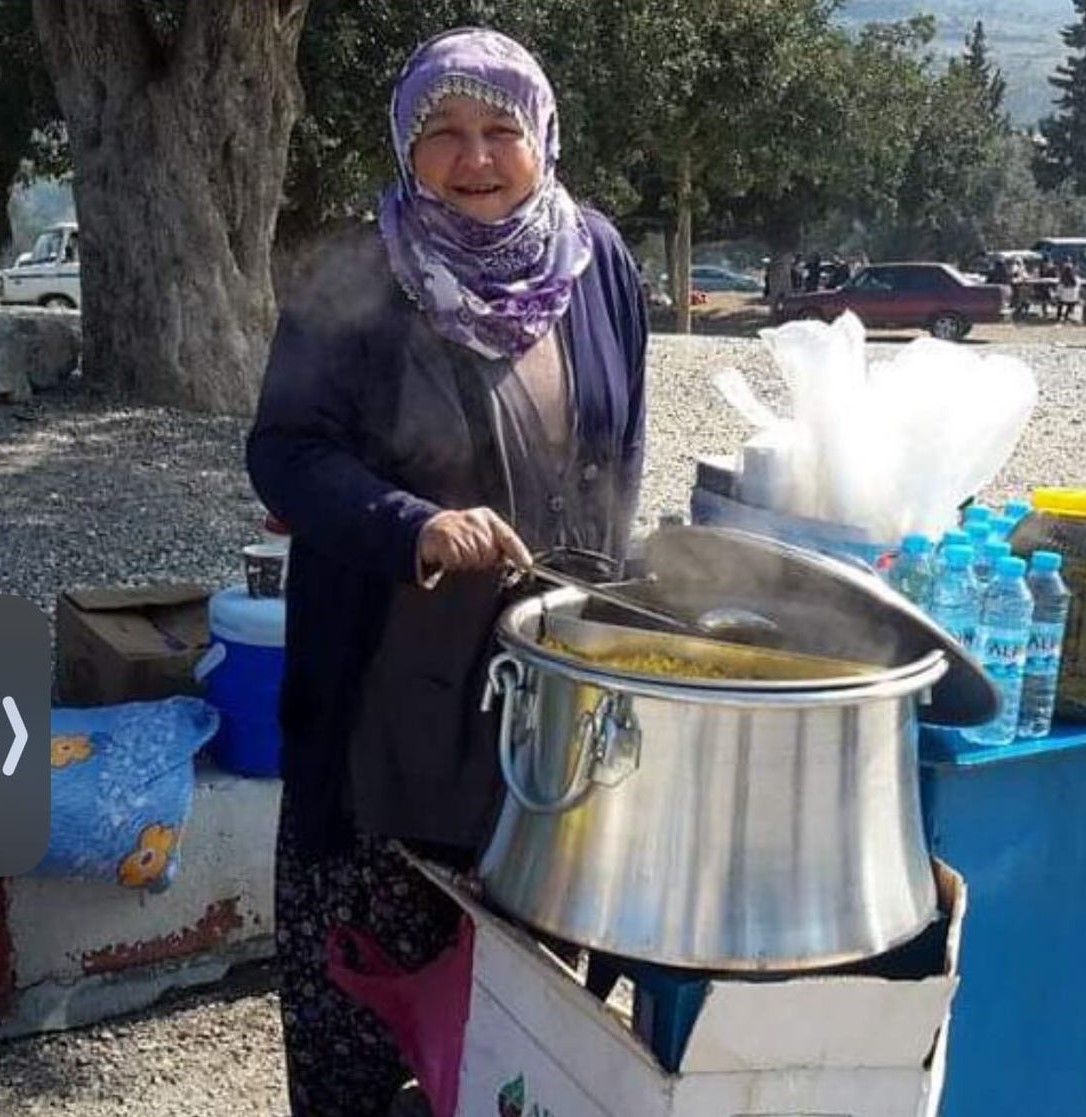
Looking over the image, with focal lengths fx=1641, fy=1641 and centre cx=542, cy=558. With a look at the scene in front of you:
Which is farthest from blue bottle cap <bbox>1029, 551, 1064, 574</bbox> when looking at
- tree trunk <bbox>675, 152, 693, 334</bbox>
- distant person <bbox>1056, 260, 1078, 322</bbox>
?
distant person <bbox>1056, 260, 1078, 322</bbox>

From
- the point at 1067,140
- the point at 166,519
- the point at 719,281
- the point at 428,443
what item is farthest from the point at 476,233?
the point at 1067,140

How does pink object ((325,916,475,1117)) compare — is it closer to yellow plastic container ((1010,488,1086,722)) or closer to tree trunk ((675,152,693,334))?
yellow plastic container ((1010,488,1086,722))

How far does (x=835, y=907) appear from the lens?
167 cm

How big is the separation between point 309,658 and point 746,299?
43.9 metres

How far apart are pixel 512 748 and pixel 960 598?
0.85 meters

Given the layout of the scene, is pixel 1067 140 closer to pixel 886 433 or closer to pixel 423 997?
pixel 886 433

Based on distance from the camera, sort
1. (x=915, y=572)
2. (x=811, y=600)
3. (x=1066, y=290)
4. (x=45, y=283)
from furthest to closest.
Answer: (x=1066, y=290) < (x=45, y=283) < (x=915, y=572) < (x=811, y=600)

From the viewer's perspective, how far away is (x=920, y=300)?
29.4 meters

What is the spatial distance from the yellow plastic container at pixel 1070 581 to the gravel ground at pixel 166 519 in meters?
1.59

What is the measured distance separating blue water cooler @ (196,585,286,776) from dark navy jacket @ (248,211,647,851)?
1009 millimetres

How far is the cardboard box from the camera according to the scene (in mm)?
1668

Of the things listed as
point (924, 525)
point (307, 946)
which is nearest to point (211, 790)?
point (307, 946)

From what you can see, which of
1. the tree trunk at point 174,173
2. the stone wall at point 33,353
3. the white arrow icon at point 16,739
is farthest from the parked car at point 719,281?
the white arrow icon at point 16,739

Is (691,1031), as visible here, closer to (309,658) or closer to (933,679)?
(933,679)
